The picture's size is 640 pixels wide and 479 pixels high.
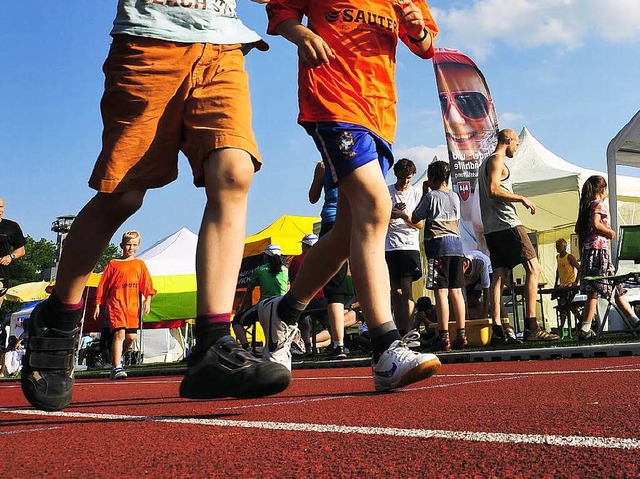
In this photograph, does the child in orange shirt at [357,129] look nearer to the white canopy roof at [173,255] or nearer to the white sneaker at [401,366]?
the white sneaker at [401,366]

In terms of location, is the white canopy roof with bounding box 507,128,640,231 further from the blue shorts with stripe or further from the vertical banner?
the blue shorts with stripe

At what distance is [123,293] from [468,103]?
8.79 meters

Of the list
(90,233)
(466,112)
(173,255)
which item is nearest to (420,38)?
(90,233)

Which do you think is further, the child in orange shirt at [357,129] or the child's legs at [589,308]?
the child's legs at [589,308]

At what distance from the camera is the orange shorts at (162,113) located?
106 inches

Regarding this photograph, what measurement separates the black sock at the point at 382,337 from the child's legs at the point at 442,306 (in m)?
4.39

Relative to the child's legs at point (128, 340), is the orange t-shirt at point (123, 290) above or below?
above

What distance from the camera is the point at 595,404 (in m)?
2.27

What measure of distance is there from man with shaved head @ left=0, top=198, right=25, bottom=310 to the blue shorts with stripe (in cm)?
636

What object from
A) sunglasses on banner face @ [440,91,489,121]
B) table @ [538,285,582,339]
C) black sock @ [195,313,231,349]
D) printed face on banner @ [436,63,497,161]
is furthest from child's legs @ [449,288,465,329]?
sunglasses on banner face @ [440,91,489,121]

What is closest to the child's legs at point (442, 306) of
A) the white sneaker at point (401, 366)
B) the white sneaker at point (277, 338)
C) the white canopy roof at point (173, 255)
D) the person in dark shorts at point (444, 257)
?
the person in dark shorts at point (444, 257)

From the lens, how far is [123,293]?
8.73m

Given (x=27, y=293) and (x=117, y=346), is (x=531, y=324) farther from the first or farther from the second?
(x=27, y=293)

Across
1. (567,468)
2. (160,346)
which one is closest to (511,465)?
(567,468)
